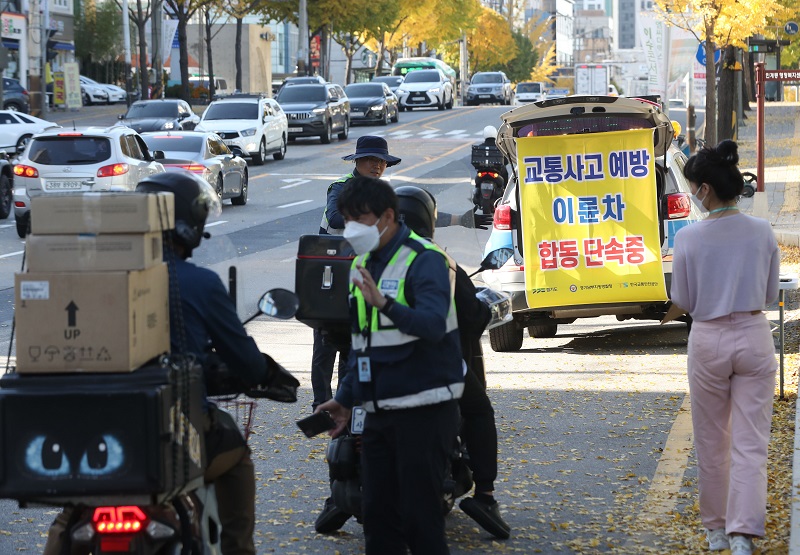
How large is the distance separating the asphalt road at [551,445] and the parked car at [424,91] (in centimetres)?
4410

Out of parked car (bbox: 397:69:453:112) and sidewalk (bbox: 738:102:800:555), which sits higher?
parked car (bbox: 397:69:453:112)

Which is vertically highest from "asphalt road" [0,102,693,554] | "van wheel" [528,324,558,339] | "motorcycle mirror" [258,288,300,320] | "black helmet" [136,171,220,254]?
"black helmet" [136,171,220,254]

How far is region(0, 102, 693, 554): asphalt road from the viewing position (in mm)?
6191

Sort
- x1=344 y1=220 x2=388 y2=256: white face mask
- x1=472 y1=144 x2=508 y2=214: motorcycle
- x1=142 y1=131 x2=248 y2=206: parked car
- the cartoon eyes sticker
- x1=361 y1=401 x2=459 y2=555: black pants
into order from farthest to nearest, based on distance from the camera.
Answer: x1=142 y1=131 x2=248 y2=206: parked car
x1=472 y1=144 x2=508 y2=214: motorcycle
x1=361 y1=401 x2=459 y2=555: black pants
x1=344 y1=220 x2=388 y2=256: white face mask
the cartoon eyes sticker

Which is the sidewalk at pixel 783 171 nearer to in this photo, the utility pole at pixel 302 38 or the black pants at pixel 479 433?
the black pants at pixel 479 433

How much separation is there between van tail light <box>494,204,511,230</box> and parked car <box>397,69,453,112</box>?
4879 centimetres

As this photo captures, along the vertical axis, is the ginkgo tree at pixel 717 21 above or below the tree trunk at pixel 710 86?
above

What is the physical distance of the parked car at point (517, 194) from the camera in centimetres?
1084

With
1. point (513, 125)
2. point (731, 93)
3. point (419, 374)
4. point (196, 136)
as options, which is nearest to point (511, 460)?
point (419, 374)

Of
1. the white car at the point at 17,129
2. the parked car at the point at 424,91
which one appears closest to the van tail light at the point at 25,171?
the white car at the point at 17,129

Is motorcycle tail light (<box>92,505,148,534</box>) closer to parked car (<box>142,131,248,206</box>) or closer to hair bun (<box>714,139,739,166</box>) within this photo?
hair bun (<box>714,139,739,166</box>)

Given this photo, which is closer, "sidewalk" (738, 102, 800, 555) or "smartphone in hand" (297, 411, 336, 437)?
"smartphone in hand" (297, 411, 336, 437)

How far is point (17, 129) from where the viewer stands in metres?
35.9

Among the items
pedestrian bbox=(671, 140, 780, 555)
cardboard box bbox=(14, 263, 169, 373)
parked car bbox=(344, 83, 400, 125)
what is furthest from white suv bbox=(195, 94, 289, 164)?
cardboard box bbox=(14, 263, 169, 373)
